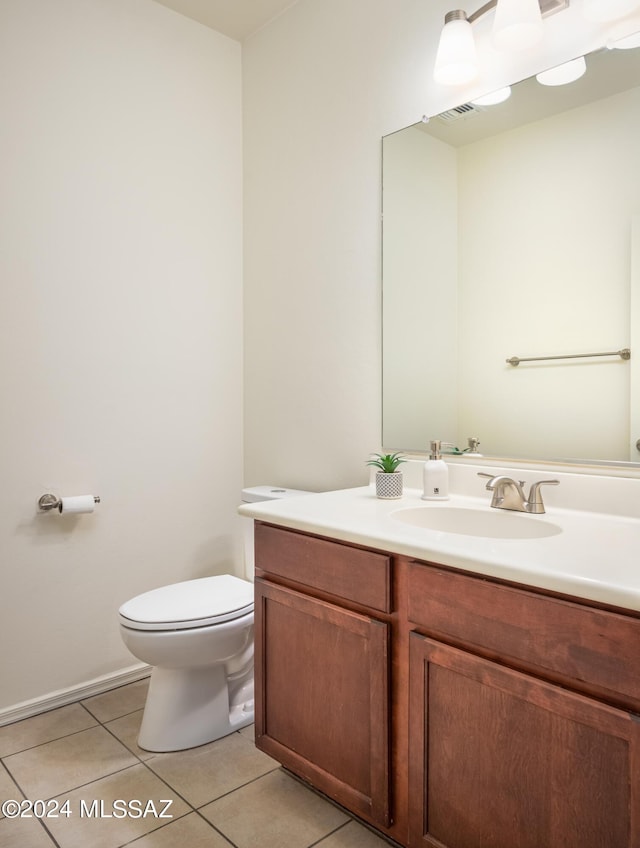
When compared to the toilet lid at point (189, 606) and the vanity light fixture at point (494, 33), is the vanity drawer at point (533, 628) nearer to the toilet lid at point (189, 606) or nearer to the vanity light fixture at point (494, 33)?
the toilet lid at point (189, 606)

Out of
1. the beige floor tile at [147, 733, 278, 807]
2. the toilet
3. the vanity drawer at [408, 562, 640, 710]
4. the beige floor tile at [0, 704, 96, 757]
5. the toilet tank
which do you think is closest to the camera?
the vanity drawer at [408, 562, 640, 710]

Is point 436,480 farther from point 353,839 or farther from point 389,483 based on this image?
point 353,839

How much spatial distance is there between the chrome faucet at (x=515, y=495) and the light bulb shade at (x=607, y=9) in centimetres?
114

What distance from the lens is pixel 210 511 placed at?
101 inches

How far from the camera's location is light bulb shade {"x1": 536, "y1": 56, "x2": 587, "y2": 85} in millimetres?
1502

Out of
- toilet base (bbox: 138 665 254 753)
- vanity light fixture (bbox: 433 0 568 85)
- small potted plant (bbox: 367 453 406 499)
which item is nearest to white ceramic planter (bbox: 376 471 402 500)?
small potted plant (bbox: 367 453 406 499)

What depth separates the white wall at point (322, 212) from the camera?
1977 millimetres

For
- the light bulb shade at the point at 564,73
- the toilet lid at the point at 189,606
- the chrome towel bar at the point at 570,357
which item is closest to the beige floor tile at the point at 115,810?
the toilet lid at the point at 189,606

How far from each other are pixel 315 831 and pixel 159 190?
223 cm

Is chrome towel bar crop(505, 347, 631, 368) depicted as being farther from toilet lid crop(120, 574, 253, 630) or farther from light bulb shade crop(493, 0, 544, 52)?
toilet lid crop(120, 574, 253, 630)

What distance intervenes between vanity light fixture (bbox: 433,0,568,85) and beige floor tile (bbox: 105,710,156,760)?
2205mm

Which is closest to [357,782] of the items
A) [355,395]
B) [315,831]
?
[315,831]

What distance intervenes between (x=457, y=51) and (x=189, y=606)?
1805 millimetres

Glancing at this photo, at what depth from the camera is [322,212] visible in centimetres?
224
